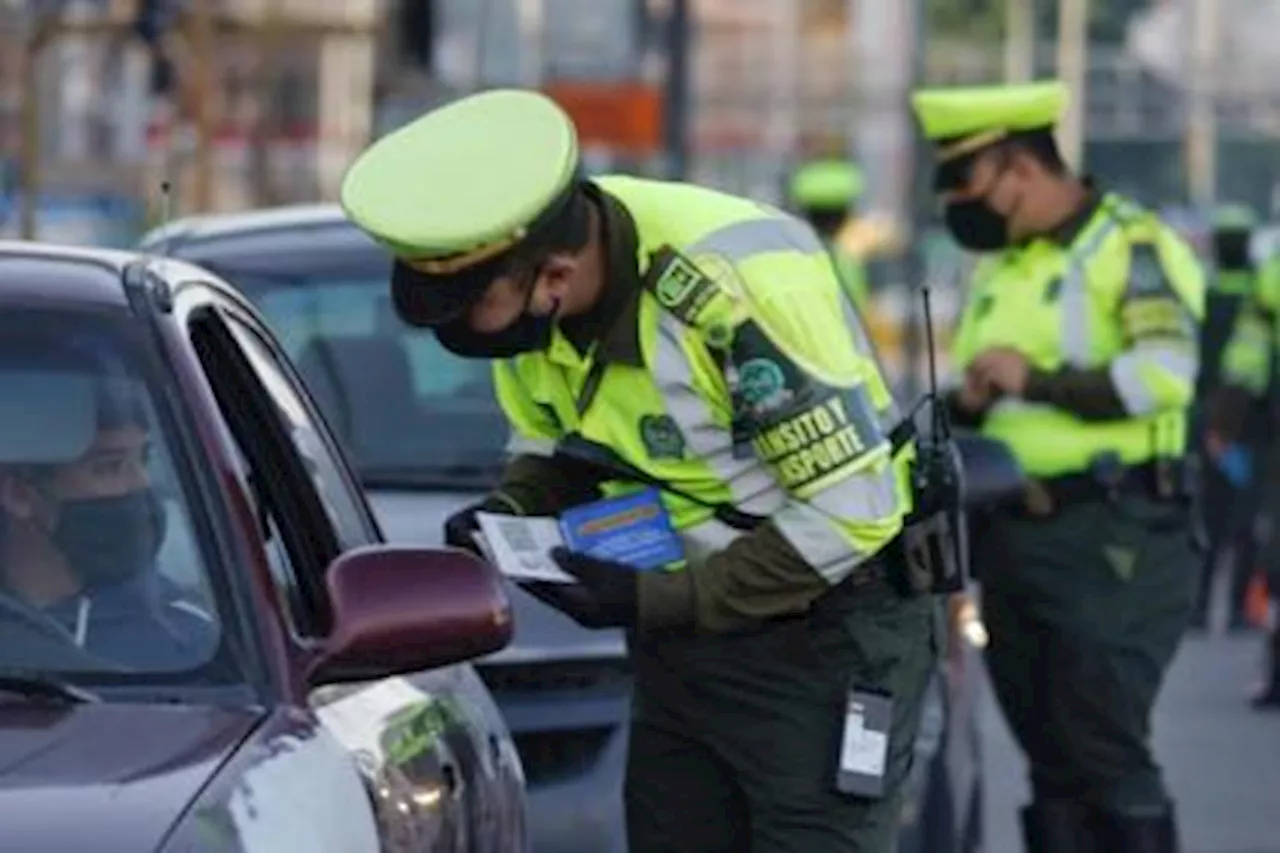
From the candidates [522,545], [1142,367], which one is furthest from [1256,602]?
[522,545]

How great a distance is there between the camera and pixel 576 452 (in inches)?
278

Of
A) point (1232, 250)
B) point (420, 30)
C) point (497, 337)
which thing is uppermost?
point (497, 337)

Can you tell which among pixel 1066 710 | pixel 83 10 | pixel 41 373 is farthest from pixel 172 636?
pixel 83 10

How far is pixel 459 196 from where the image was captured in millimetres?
6602

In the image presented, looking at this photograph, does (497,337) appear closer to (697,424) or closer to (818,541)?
(697,424)

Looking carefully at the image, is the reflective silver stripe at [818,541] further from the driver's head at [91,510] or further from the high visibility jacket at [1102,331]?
the high visibility jacket at [1102,331]

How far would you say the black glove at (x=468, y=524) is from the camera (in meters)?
7.05

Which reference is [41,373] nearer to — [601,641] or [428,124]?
[428,124]

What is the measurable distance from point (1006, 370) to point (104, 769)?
217 inches

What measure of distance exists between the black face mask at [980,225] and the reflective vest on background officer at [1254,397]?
9348 millimetres

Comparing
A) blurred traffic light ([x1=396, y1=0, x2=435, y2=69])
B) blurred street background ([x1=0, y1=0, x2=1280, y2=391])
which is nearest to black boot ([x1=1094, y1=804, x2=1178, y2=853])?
blurred street background ([x1=0, y1=0, x2=1280, y2=391])

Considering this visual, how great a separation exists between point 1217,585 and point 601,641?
57.6 feet

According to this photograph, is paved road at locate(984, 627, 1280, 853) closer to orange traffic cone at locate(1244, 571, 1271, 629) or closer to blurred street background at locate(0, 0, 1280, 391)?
orange traffic cone at locate(1244, 571, 1271, 629)

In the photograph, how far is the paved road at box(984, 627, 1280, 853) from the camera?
14.1 metres
